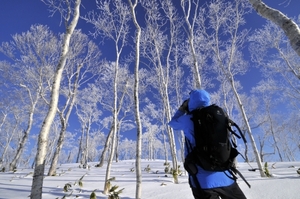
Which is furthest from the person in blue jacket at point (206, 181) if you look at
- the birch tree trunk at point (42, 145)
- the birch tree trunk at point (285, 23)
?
the birch tree trunk at point (42, 145)

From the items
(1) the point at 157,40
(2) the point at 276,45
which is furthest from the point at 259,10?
(2) the point at 276,45

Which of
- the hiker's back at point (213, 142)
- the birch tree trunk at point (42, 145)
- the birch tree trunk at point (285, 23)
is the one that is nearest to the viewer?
the hiker's back at point (213, 142)

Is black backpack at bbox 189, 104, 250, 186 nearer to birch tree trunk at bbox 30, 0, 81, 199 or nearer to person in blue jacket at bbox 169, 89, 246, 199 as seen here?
person in blue jacket at bbox 169, 89, 246, 199

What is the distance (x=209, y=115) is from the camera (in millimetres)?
1792

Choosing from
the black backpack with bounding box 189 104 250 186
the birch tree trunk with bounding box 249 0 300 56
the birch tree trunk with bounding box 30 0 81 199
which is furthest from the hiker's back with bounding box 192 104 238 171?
the birch tree trunk with bounding box 30 0 81 199

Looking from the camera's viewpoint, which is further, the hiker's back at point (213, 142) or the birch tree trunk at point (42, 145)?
the birch tree trunk at point (42, 145)

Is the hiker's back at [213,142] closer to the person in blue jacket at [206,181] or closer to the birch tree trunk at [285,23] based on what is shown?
the person in blue jacket at [206,181]

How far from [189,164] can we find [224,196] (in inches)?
18.2

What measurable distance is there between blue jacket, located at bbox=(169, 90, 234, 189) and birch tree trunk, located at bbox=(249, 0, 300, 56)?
1.78 metres

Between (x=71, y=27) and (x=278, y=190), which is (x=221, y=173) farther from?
(x=71, y=27)

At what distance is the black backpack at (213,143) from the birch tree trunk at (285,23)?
1866 millimetres

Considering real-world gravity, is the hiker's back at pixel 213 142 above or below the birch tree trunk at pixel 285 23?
below

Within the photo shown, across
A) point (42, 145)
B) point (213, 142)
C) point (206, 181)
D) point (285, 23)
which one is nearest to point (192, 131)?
point (213, 142)

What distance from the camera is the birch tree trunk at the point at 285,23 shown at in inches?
101
